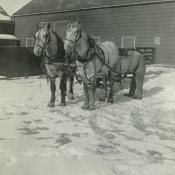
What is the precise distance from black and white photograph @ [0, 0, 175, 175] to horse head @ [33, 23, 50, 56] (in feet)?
0.06

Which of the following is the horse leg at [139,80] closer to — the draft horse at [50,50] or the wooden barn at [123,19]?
the draft horse at [50,50]

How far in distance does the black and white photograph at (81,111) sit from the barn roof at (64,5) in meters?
5.77

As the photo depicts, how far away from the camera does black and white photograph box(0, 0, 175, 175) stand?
13.4 ft

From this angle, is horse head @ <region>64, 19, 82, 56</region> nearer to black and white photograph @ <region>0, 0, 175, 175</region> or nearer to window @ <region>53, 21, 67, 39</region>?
black and white photograph @ <region>0, 0, 175, 175</region>

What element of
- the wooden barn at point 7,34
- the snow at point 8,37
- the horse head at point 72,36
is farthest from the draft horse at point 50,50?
the snow at point 8,37

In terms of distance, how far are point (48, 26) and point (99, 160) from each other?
3.33 meters

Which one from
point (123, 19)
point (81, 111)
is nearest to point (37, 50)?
point (81, 111)

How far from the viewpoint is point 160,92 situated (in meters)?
8.87

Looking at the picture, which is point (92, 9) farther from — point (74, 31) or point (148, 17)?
point (74, 31)

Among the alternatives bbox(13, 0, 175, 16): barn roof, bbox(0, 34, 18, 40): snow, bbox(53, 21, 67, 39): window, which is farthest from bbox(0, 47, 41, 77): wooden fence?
bbox(0, 34, 18, 40): snow

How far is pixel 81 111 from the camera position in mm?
6836

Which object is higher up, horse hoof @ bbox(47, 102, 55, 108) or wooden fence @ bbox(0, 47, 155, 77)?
wooden fence @ bbox(0, 47, 155, 77)

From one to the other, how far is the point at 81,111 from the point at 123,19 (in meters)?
11.2

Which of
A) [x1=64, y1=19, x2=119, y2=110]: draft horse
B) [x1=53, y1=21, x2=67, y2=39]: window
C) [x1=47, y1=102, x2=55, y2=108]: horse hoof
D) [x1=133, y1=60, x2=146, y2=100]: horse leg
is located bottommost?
[x1=47, y1=102, x2=55, y2=108]: horse hoof
